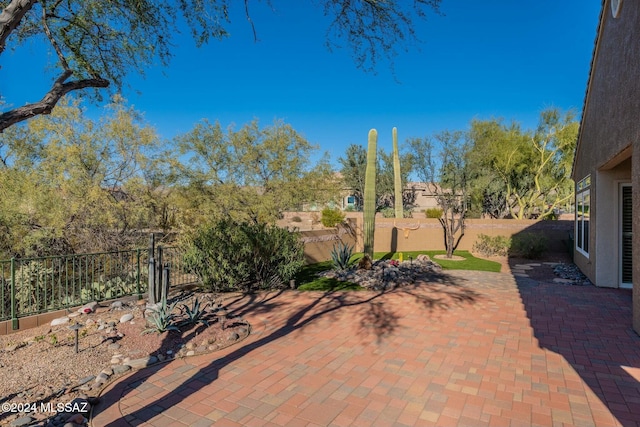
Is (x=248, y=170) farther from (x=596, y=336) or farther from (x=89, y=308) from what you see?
(x=596, y=336)

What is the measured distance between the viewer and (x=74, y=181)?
978 centimetres

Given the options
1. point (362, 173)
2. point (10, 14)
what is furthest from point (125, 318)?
point (362, 173)

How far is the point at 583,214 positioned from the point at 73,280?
40.4ft

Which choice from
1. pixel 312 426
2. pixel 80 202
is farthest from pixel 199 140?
pixel 312 426

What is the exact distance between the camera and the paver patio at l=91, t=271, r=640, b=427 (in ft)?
10.4

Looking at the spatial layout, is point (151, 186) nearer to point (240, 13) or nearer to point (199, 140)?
point (199, 140)

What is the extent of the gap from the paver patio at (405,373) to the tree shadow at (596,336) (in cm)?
2

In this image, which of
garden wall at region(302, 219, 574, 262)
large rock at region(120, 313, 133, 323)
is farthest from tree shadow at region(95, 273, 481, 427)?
garden wall at region(302, 219, 574, 262)

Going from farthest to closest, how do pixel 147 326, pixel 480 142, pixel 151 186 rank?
pixel 480 142 < pixel 151 186 < pixel 147 326

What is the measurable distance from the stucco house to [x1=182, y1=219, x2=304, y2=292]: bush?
6656 mm

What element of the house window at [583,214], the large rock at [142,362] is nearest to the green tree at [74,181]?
the large rock at [142,362]

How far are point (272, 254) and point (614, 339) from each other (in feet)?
21.3

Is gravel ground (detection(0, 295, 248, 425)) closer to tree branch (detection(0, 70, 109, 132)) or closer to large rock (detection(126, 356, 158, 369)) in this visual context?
large rock (detection(126, 356, 158, 369))

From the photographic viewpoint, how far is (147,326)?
5.34m
